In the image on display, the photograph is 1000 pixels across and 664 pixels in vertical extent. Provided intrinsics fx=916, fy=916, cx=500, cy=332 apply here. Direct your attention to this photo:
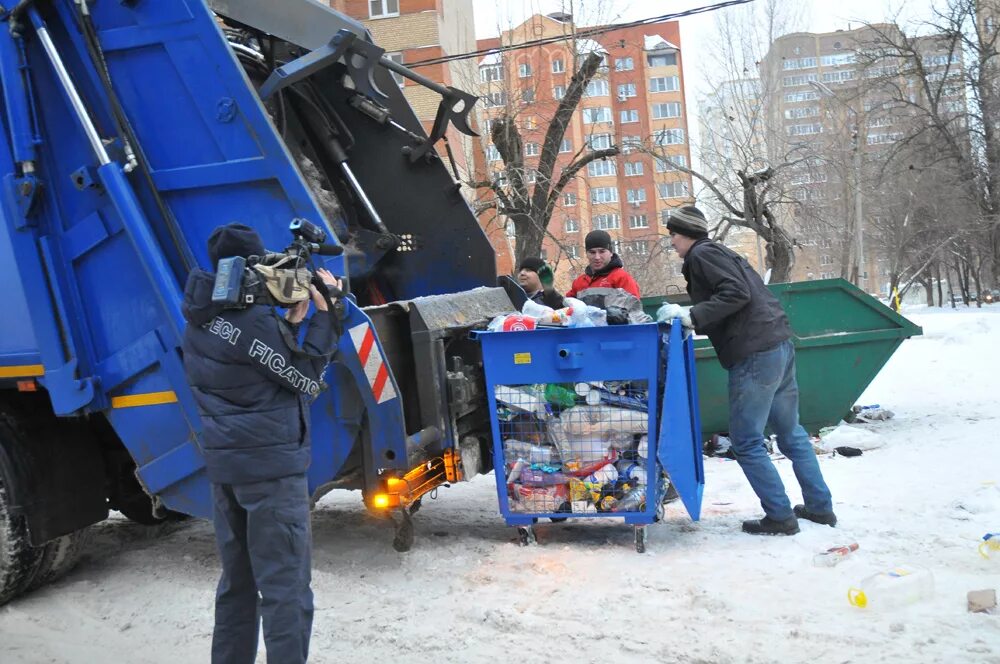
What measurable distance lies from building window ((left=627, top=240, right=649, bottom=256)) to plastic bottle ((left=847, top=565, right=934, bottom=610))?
45.9ft

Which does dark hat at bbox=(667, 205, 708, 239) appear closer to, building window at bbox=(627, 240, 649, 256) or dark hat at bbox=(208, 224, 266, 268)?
dark hat at bbox=(208, 224, 266, 268)

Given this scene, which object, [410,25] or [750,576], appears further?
[410,25]

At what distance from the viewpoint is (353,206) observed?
5438mm

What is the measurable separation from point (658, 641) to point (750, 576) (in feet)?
2.64

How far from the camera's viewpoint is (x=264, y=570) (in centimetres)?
288

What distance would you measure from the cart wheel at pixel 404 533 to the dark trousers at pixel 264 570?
57.0 inches

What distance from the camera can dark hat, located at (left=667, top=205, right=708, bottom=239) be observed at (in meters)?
4.79

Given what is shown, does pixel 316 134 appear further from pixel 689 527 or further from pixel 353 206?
pixel 689 527

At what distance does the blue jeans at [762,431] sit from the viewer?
4609 millimetres

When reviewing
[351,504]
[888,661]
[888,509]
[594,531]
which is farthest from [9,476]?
[888,509]

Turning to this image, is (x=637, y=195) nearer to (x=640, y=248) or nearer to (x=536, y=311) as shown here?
(x=640, y=248)

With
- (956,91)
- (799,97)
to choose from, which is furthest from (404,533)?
(799,97)

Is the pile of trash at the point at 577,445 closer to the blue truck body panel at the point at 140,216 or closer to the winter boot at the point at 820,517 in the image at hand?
the blue truck body panel at the point at 140,216

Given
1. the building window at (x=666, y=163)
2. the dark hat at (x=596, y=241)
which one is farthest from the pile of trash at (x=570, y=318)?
the building window at (x=666, y=163)
